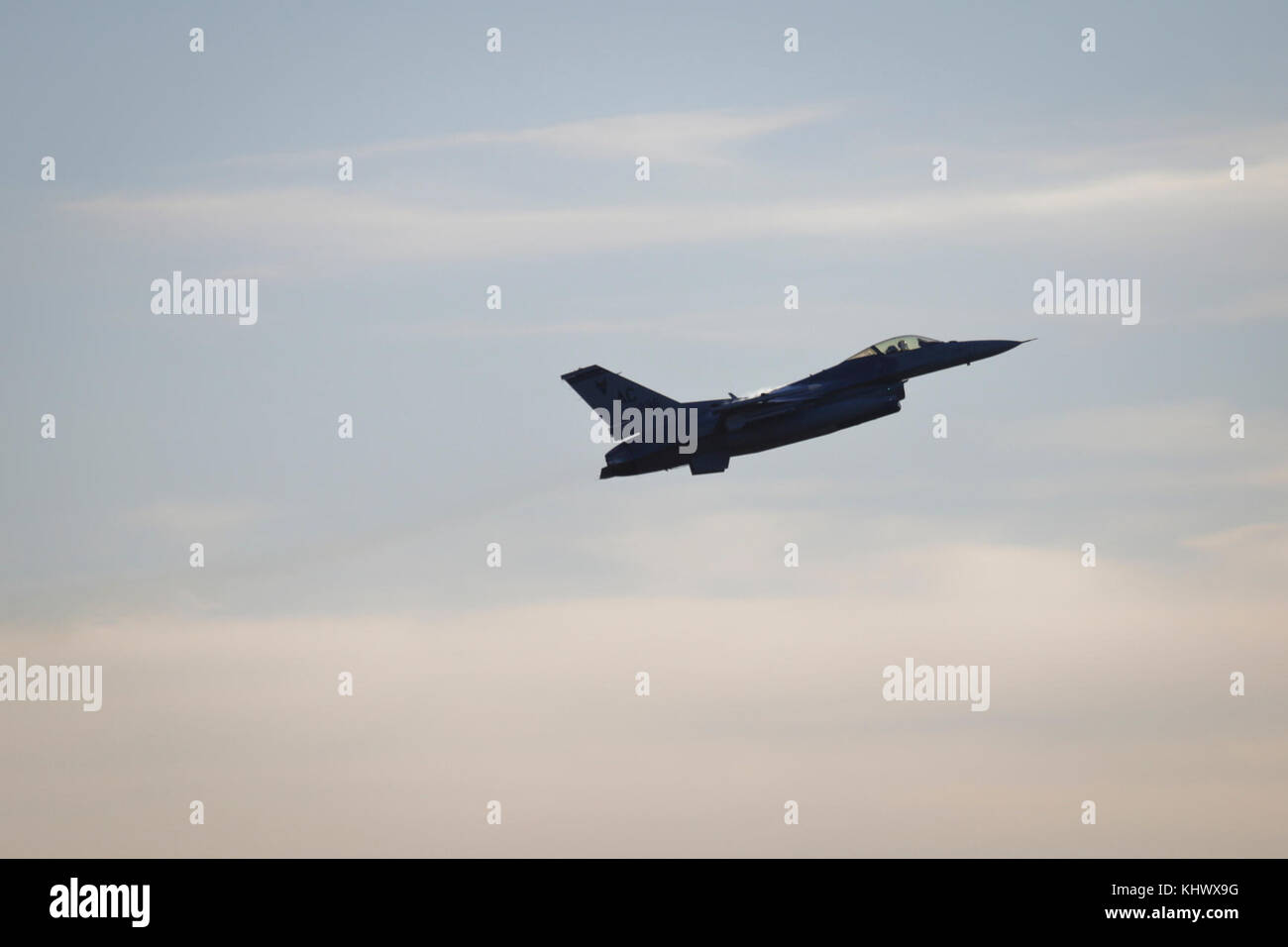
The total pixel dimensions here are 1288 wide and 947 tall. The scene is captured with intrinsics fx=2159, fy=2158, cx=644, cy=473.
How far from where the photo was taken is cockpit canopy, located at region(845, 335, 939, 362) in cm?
9169

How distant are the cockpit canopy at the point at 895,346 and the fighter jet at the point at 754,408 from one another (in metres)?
0.04

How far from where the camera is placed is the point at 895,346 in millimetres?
91875

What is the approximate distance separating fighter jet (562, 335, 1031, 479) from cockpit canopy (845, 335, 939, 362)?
0.04 m

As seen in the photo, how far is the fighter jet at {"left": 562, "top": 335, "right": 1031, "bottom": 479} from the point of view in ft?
287

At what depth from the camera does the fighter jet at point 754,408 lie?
87.6 meters

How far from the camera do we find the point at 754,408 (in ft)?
289

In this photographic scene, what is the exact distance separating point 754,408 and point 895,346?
7.84 meters
